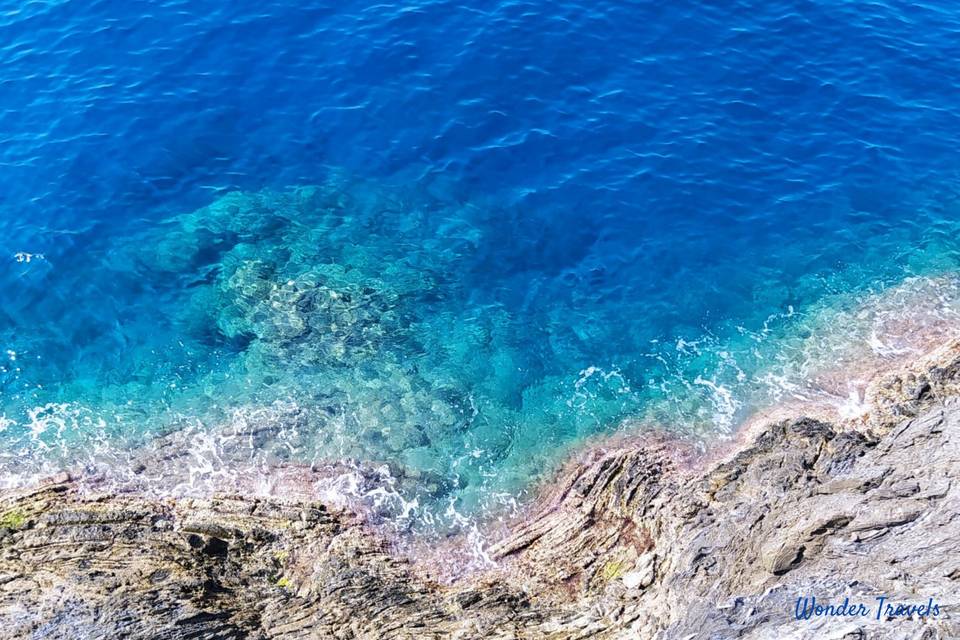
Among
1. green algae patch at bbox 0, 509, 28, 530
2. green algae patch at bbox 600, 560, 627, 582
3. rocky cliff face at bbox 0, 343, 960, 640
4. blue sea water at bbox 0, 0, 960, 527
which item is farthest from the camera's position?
blue sea water at bbox 0, 0, 960, 527

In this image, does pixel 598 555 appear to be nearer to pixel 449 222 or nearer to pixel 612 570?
pixel 612 570

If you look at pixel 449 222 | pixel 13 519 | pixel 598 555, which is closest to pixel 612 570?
pixel 598 555

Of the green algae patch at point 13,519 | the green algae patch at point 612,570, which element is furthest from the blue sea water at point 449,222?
the green algae patch at point 612,570

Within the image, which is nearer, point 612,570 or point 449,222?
point 612,570

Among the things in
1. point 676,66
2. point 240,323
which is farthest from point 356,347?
point 676,66

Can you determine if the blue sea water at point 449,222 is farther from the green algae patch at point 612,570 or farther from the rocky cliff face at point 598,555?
the green algae patch at point 612,570

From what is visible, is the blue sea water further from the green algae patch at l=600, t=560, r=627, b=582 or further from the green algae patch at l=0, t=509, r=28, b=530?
the green algae patch at l=600, t=560, r=627, b=582

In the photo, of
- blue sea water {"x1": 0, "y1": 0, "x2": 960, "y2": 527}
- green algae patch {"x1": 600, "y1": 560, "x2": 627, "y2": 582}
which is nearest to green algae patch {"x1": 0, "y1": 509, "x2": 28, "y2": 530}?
blue sea water {"x1": 0, "y1": 0, "x2": 960, "y2": 527}
